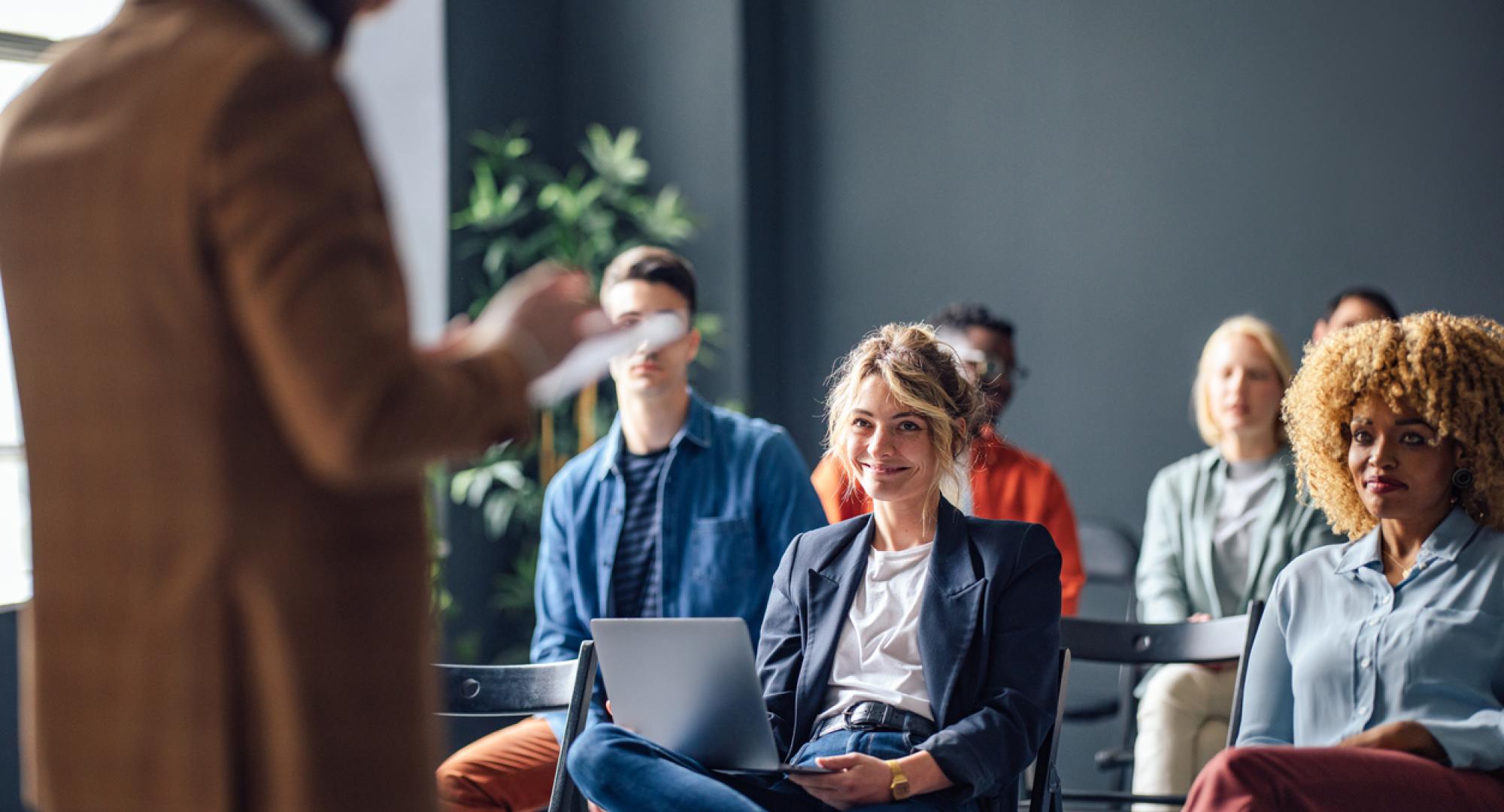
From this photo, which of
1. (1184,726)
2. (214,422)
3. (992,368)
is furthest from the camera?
(992,368)

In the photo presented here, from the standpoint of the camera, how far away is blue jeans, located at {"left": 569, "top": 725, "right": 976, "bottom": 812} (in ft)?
6.64

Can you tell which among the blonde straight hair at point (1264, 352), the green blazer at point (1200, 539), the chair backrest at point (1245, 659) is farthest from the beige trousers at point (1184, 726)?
the chair backrest at point (1245, 659)

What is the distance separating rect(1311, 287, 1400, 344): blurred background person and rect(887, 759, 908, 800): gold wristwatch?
6.77 ft

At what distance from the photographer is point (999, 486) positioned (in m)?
3.66

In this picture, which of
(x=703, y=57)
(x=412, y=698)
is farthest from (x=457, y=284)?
(x=412, y=698)

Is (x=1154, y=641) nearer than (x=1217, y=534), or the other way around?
(x=1154, y=641)

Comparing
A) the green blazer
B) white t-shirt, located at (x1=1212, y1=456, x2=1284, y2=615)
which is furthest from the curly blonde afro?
white t-shirt, located at (x1=1212, y1=456, x2=1284, y2=615)

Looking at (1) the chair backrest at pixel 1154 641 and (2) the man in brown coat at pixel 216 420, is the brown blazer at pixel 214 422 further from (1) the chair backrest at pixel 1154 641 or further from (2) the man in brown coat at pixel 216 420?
(1) the chair backrest at pixel 1154 641

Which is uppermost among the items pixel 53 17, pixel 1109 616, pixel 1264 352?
pixel 53 17

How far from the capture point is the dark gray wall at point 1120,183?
12.8 feet

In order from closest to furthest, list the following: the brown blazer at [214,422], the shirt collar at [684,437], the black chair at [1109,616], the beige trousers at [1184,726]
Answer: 1. the brown blazer at [214,422]
2. the shirt collar at [684,437]
3. the beige trousers at [1184,726]
4. the black chair at [1109,616]

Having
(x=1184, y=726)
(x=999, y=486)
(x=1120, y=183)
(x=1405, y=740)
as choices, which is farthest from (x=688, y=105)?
(x=1405, y=740)

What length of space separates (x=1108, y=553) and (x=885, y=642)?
2126 mm

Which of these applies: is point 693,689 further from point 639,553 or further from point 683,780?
point 639,553
